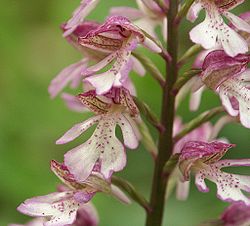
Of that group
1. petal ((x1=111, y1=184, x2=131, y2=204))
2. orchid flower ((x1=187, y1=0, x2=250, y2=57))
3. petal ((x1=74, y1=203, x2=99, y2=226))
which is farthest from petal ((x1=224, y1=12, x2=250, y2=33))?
petal ((x1=74, y1=203, x2=99, y2=226))

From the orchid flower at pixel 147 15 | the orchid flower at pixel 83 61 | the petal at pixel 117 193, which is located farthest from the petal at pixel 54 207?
the orchid flower at pixel 147 15

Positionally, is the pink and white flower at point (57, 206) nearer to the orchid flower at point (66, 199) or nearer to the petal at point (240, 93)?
the orchid flower at point (66, 199)

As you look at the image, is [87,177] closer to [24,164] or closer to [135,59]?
[135,59]

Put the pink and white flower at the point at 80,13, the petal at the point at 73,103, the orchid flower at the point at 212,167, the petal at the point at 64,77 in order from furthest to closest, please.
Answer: the petal at the point at 73,103
the petal at the point at 64,77
the pink and white flower at the point at 80,13
the orchid flower at the point at 212,167

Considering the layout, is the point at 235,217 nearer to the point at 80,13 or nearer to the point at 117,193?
the point at 117,193

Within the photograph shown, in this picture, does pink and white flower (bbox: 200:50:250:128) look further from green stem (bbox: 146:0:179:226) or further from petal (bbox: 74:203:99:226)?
petal (bbox: 74:203:99:226)

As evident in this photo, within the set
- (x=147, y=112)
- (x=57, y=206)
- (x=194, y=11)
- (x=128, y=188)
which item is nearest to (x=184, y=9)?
(x=194, y=11)
